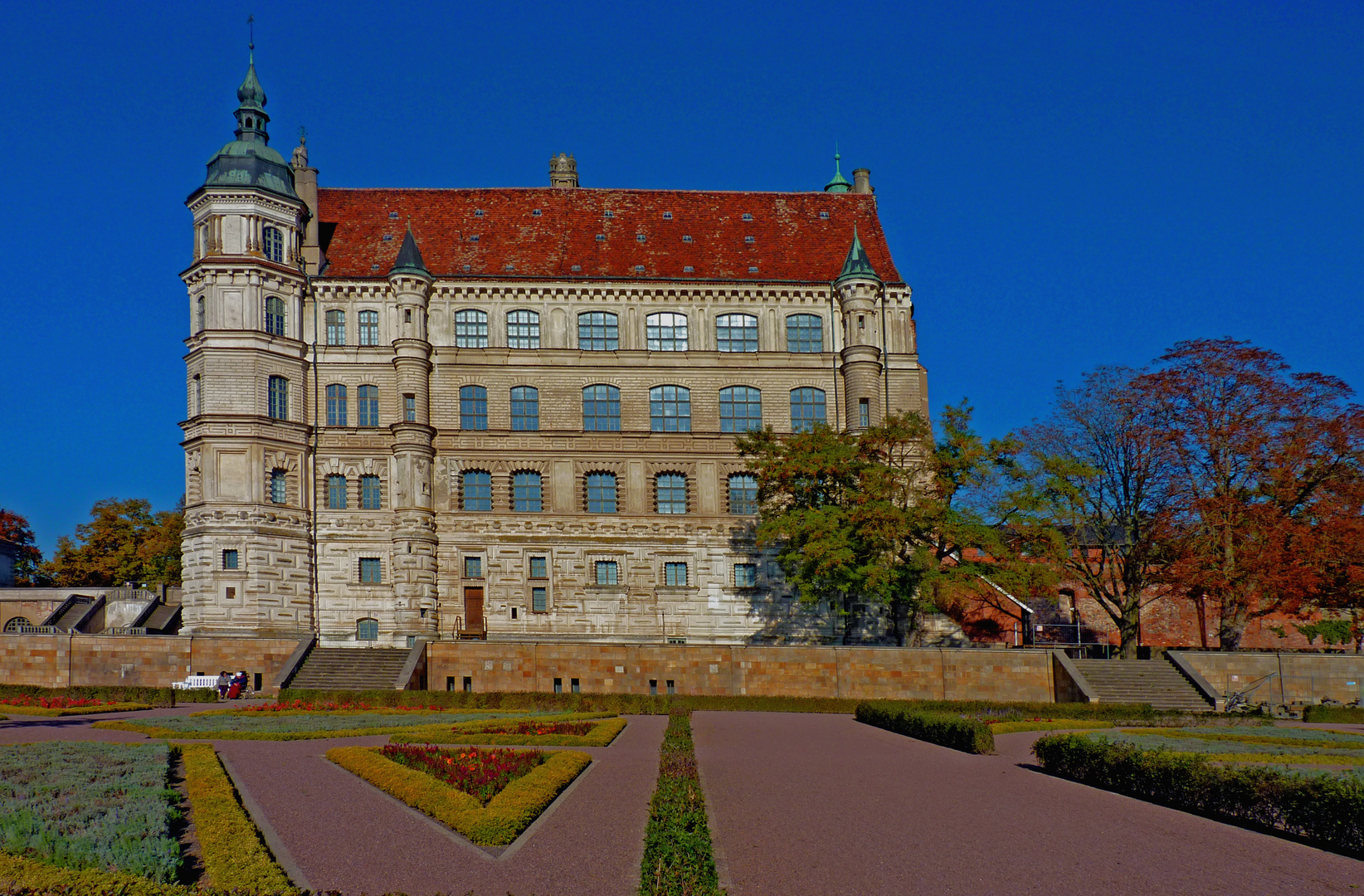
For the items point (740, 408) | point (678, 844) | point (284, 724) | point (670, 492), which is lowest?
point (284, 724)

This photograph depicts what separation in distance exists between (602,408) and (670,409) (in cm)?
326

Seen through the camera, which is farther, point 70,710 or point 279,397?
point 279,397

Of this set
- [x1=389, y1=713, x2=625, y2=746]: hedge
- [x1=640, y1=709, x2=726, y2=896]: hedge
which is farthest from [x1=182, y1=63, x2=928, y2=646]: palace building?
[x1=640, y1=709, x2=726, y2=896]: hedge

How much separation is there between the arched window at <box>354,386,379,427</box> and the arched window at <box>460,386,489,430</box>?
3834mm

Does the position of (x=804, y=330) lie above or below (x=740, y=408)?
above

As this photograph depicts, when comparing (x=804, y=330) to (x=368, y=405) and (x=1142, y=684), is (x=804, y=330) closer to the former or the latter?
(x=368, y=405)

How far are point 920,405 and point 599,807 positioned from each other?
41.4 meters

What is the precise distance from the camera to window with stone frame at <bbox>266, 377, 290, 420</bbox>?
53.0 meters

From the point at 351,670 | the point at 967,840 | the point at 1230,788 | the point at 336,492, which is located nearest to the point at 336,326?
the point at 336,492

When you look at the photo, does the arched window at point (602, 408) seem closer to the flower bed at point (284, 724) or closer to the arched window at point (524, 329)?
the arched window at point (524, 329)

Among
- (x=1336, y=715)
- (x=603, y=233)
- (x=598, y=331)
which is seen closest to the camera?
(x=1336, y=715)

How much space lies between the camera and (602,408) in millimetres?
56344

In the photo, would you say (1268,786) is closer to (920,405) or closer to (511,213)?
(920,405)

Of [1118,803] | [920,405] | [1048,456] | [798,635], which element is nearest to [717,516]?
[798,635]
